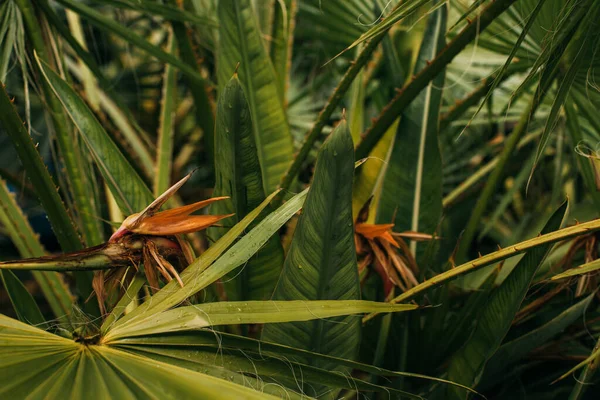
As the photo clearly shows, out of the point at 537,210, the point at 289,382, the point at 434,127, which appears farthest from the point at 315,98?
the point at 289,382

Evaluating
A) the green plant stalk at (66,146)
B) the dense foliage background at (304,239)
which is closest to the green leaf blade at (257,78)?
the dense foliage background at (304,239)

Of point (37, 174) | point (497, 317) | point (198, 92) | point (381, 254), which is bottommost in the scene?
point (497, 317)

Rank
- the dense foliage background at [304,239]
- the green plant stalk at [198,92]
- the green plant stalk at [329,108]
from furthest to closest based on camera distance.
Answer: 1. the green plant stalk at [198,92]
2. the green plant stalk at [329,108]
3. the dense foliage background at [304,239]

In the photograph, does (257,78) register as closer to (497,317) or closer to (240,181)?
(240,181)

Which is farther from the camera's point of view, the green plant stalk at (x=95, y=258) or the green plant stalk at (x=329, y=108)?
the green plant stalk at (x=329, y=108)

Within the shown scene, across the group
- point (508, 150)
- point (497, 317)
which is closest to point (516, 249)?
point (497, 317)

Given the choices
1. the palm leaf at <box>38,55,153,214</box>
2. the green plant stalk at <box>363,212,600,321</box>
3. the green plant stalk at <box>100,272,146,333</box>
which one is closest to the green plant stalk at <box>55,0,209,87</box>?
the palm leaf at <box>38,55,153,214</box>

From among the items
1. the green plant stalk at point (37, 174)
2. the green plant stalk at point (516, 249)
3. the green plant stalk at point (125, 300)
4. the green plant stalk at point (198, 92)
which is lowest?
the green plant stalk at point (516, 249)

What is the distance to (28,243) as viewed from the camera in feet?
2.91

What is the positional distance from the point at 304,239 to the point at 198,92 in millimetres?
552

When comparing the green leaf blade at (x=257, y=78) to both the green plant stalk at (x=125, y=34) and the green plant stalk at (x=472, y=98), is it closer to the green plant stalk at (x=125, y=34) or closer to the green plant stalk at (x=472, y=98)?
the green plant stalk at (x=125, y=34)

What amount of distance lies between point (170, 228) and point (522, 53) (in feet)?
2.05

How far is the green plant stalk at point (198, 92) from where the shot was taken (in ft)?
3.42

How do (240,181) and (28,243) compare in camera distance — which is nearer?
(240,181)
